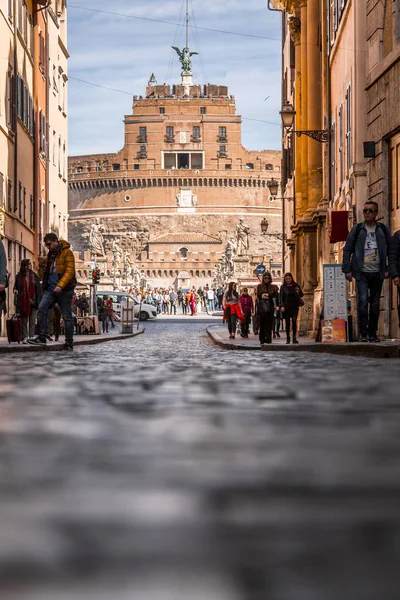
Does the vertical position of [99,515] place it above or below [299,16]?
below

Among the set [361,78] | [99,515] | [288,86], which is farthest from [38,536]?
[288,86]

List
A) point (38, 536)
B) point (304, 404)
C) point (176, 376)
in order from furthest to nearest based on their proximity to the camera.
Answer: point (176, 376)
point (304, 404)
point (38, 536)

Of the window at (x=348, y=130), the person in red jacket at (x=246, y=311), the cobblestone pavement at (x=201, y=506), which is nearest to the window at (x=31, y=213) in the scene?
the person in red jacket at (x=246, y=311)

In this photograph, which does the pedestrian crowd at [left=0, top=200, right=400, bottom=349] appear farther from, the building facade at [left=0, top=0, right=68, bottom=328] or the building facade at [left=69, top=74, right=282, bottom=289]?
the building facade at [left=69, top=74, right=282, bottom=289]

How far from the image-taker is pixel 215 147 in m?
132

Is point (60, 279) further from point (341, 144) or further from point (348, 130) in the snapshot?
point (341, 144)

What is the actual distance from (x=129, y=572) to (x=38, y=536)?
0.18 m

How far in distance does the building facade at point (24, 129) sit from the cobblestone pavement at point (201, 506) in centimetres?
2435

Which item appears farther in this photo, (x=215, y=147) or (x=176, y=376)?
(x=215, y=147)

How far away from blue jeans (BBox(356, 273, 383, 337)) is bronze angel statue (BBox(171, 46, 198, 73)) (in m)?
135

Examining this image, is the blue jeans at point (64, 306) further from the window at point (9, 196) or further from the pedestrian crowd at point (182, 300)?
the pedestrian crowd at point (182, 300)

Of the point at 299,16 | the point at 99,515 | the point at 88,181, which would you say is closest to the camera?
the point at 99,515

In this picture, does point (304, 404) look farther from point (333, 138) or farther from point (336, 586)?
point (333, 138)

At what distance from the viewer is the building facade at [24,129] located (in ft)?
91.1
